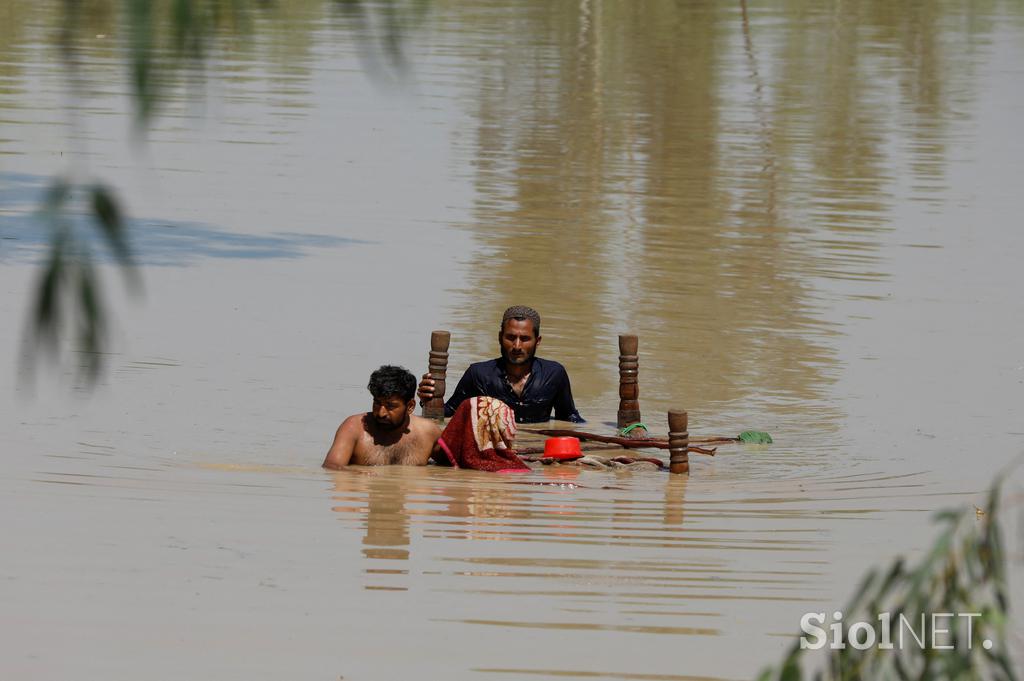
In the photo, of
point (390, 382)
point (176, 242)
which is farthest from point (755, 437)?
point (176, 242)

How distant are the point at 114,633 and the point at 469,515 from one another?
2.87 m

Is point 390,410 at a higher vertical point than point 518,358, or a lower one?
lower

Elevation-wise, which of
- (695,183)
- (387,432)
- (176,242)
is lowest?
(387,432)

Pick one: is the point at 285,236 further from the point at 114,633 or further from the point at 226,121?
the point at 114,633

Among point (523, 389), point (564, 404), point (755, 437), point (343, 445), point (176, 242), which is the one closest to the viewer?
point (343, 445)

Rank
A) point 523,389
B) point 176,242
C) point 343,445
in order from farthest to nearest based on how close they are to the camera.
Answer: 1. point 176,242
2. point 523,389
3. point 343,445

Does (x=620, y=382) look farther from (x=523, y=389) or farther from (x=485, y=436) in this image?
(x=485, y=436)

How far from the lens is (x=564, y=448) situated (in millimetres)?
11719

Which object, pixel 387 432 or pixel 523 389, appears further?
pixel 523 389

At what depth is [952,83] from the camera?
36.7 meters

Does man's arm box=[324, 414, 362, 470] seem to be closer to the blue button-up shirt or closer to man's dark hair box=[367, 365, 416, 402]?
man's dark hair box=[367, 365, 416, 402]

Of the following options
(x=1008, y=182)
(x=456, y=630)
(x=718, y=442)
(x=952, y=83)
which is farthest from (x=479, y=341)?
(x=952, y=83)

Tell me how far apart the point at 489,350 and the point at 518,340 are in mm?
2721

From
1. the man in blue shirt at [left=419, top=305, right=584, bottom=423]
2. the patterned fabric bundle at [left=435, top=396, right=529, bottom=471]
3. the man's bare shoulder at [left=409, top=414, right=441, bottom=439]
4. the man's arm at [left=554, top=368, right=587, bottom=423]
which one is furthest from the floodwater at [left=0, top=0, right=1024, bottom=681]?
the man in blue shirt at [left=419, top=305, right=584, bottom=423]
